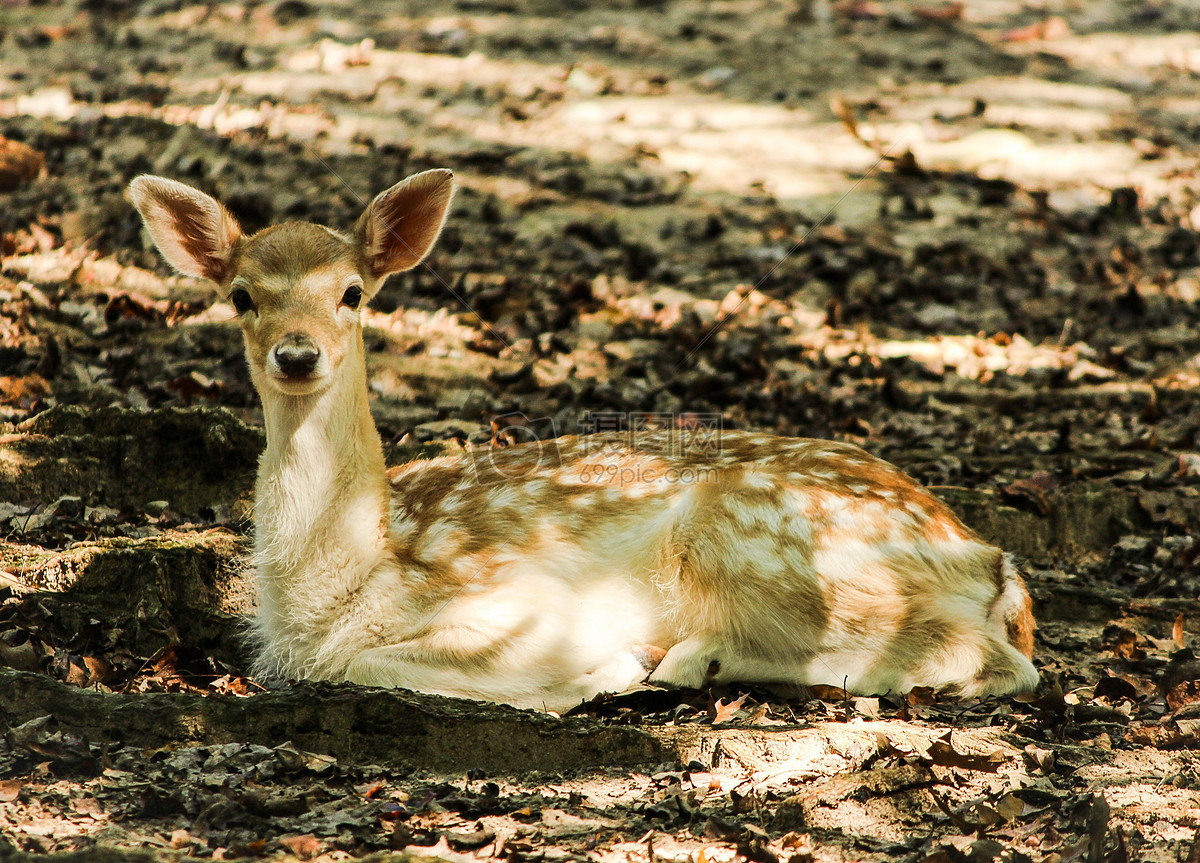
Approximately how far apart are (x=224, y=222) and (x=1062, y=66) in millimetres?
8996

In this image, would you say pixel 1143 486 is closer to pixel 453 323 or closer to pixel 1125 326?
pixel 1125 326

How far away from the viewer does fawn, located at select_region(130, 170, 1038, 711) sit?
4062mm

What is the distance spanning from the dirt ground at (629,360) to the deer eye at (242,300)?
0.95 metres

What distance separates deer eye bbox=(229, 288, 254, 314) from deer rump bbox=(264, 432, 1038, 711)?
3.14 ft

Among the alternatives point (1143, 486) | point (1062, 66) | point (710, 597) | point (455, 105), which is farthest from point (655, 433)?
point (1062, 66)

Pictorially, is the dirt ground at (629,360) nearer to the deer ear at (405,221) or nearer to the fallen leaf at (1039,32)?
the fallen leaf at (1039,32)

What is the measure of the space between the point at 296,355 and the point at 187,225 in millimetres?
977

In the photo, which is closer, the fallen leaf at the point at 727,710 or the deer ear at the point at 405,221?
the fallen leaf at the point at 727,710

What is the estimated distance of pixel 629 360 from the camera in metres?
6.95

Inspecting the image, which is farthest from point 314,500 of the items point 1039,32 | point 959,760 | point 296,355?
point 1039,32

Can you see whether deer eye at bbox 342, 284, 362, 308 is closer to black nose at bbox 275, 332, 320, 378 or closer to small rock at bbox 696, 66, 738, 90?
black nose at bbox 275, 332, 320, 378

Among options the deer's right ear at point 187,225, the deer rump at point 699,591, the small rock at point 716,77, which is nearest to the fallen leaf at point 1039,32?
the small rock at point 716,77

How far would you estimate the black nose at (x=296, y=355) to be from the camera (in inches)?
151

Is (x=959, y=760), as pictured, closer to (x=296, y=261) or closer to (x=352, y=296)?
(x=352, y=296)
